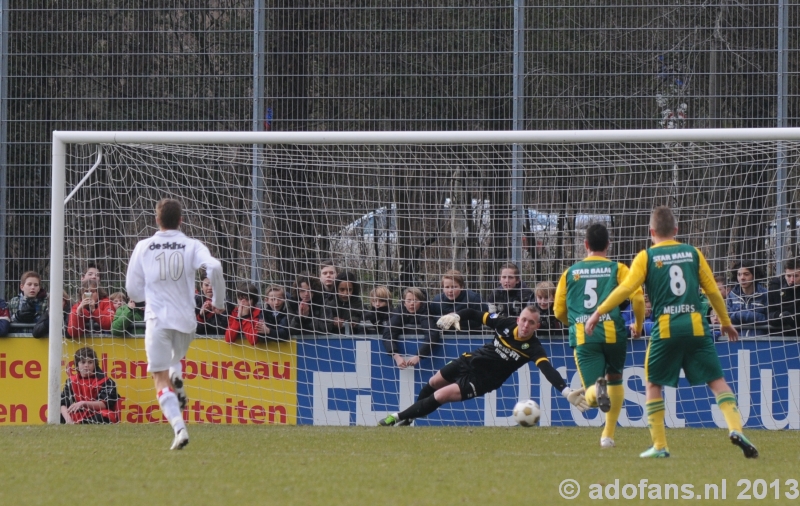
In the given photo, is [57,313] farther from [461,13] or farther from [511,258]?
[461,13]

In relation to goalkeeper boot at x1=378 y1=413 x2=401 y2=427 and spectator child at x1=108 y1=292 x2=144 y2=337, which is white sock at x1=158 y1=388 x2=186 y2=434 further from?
spectator child at x1=108 y1=292 x2=144 y2=337

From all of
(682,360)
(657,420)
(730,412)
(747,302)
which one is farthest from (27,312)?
(730,412)

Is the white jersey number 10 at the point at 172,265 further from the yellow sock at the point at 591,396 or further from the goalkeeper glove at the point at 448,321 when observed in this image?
the yellow sock at the point at 591,396

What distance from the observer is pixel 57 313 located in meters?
10.4

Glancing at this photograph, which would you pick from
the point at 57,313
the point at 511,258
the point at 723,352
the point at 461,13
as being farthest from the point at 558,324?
the point at 57,313

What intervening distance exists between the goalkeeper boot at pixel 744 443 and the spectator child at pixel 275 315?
16.1ft

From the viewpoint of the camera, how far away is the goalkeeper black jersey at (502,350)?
10.1 m

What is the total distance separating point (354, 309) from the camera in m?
11.1

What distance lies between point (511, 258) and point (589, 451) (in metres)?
3.53

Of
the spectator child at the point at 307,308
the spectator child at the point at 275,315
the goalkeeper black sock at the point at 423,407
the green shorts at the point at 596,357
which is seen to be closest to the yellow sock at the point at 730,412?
the green shorts at the point at 596,357

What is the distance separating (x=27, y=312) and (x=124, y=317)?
1.20 metres

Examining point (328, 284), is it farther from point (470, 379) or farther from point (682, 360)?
point (682, 360)

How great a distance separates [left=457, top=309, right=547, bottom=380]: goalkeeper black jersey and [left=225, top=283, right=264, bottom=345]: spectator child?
6.81ft

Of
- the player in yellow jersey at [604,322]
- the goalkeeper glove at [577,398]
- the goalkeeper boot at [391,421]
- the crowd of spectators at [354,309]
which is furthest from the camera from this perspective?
the crowd of spectators at [354,309]
